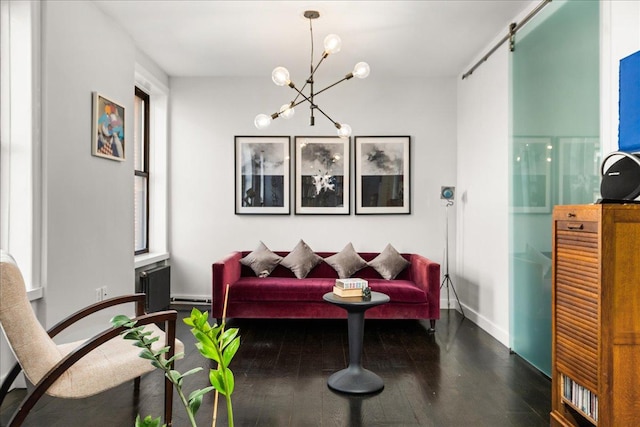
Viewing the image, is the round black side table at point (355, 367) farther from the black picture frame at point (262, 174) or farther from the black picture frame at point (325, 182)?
the black picture frame at point (262, 174)

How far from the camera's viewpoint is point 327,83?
225 inches

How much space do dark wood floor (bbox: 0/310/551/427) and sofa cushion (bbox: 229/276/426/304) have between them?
0.39 m

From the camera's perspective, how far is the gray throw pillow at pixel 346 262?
16.7ft

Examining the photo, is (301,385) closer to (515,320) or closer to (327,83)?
(515,320)

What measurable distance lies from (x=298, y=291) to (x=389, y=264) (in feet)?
3.84

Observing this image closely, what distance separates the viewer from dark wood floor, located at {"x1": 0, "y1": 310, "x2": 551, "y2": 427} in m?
2.62

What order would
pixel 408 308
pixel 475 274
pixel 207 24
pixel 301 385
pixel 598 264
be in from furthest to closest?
1. pixel 475 274
2. pixel 408 308
3. pixel 207 24
4. pixel 301 385
5. pixel 598 264

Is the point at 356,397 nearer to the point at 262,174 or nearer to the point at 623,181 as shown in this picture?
the point at 623,181

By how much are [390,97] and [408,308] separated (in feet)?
8.96

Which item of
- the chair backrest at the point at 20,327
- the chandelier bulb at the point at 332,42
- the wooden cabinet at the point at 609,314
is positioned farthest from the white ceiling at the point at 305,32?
the chair backrest at the point at 20,327

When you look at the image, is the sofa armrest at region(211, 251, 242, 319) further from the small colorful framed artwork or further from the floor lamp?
the floor lamp

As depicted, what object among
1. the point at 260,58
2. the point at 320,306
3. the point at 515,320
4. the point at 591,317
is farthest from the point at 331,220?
the point at 591,317

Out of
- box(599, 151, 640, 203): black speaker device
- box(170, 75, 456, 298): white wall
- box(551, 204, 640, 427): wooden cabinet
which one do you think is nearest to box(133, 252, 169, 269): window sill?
box(170, 75, 456, 298): white wall

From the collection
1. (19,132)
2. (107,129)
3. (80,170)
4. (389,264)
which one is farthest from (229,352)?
(389,264)
